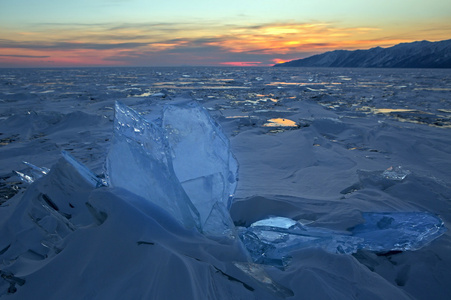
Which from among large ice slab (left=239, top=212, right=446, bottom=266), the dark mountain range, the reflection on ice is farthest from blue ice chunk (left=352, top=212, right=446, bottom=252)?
the dark mountain range

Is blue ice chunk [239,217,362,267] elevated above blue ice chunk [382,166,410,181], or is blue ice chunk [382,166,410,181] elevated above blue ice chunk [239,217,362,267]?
blue ice chunk [239,217,362,267]

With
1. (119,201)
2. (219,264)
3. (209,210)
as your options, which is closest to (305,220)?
(209,210)

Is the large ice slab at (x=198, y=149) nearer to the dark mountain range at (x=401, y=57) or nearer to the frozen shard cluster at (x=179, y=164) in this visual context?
the frozen shard cluster at (x=179, y=164)

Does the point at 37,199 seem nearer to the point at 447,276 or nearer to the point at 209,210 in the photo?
the point at 209,210

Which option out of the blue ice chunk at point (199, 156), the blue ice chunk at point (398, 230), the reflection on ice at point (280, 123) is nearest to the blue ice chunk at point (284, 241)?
the blue ice chunk at point (398, 230)

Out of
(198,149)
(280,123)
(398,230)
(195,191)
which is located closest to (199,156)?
(198,149)

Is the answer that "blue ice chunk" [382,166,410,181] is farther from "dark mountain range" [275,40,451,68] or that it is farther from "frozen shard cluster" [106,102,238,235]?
"dark mountain range" [275,40,451,68]

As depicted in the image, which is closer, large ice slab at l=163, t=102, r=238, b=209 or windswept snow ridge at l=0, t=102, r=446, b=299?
windswept snow ridge at l=0, t=102, r=446, b=299
